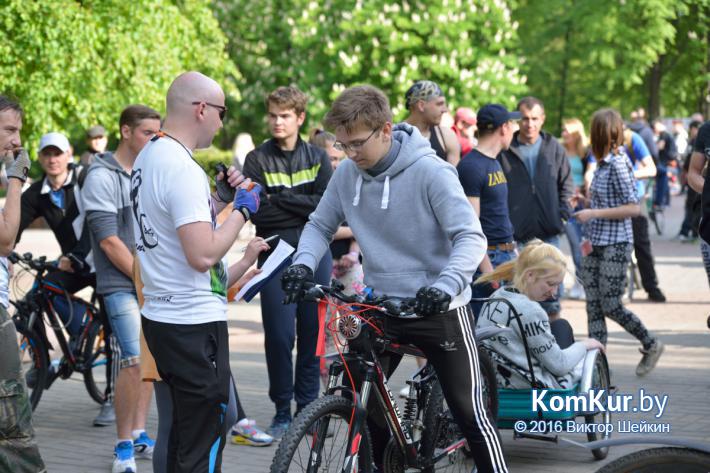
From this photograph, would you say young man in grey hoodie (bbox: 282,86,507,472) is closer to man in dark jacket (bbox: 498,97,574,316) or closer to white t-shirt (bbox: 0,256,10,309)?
white t-shirt (bbox: 0,256,10,309)

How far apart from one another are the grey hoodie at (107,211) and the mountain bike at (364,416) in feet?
7.03

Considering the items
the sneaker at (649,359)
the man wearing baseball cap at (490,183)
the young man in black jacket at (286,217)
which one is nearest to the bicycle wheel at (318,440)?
the young man in black jacket at (286,217)

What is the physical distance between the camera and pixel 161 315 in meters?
4.29

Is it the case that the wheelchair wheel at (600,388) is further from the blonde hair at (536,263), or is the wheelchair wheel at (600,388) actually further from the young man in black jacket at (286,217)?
the young man in black jacket at (286,217)

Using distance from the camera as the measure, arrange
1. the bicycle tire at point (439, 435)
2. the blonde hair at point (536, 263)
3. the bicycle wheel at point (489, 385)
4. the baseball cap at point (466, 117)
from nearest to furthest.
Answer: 1. the bicycle tire at point (439, 435)
2. the bicycle wheel at point (489, 385)
3. the blonde hair at point (536, 263)
4. the baseball cap at point (466, 117)

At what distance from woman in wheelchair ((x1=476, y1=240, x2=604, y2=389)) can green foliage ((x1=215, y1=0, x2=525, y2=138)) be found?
22.3m

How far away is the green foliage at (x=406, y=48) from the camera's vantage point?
1143 inches

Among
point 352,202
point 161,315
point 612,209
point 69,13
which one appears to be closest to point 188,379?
point 161,315

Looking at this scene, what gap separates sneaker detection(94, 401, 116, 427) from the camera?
759 centimetres

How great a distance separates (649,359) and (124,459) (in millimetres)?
4340

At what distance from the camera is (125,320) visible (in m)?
A: 6.60

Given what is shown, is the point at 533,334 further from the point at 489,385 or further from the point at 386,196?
the point at 386,196

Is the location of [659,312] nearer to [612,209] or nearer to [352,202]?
[612,209]

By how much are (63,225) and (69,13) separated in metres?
6.49
